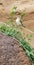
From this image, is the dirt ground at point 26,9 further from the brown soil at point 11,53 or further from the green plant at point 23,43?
the brown soil at point 11,53

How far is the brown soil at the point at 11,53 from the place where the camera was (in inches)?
113

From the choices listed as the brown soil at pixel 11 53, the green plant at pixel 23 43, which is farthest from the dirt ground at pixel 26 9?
the brown soil at pixel 11 53

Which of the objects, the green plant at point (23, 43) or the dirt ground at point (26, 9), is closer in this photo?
the green plant at point (23, 43)

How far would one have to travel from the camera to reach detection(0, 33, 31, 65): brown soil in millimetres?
2875

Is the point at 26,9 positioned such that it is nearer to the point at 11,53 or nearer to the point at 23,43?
the point at 23,43

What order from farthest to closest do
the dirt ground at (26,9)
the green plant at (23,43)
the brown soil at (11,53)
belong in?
the dirt ground at (26,9) → the green plant at (23,43) → the brown soil at (11,53)

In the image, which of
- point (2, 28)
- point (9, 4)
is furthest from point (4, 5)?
point (2, 28)

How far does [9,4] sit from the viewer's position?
8391mm

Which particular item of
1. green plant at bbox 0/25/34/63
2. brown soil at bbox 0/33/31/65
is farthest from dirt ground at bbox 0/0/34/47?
brown soil at bbox 0/33/31/65

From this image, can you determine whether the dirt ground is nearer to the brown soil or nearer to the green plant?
the green plant

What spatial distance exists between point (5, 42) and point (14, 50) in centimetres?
17

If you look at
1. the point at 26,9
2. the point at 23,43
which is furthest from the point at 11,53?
the point at 26,9

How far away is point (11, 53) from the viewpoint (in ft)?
9.71

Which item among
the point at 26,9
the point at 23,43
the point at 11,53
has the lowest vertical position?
the point at 26,9
